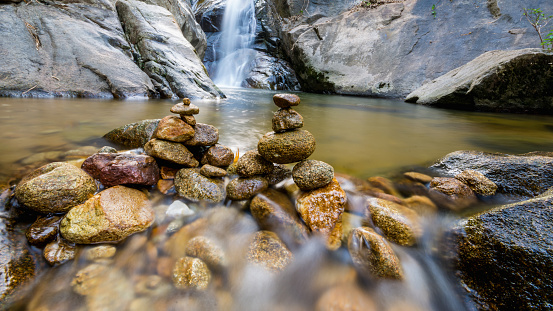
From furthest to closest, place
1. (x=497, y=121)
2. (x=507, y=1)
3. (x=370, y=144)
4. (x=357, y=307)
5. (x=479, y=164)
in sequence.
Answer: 1. (x=507, y=1)
2. (x=497, y=121)
3. (x=370, y=144)
4. (x=479, y=164)
5. (x=357, y=307)

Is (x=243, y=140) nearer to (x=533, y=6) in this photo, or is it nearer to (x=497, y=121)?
(x=497, y=121)

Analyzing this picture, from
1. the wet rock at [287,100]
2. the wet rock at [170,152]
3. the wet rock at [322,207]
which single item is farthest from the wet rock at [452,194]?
the wet rock at [170,152]

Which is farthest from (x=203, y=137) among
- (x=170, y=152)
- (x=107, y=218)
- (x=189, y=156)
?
(x=107, y=218)

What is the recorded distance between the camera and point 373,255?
5.57ft

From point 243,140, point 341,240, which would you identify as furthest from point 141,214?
point 243,140

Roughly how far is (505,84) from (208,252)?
978cm

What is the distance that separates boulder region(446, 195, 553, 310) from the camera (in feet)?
4.24

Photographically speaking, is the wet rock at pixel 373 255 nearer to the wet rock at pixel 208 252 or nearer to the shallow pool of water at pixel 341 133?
the wet rock at pixel 208 252

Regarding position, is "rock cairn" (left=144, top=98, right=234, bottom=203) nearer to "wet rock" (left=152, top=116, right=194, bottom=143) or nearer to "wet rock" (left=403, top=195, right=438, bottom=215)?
"wet rock" (left=152, top=116, right=194, bottom=143)

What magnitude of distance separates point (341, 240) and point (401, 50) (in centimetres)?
1410

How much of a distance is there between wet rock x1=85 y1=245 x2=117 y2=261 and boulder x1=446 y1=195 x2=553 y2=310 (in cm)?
246

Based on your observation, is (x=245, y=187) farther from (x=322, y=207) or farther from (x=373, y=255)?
(x=373, y=255)

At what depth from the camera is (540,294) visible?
1.25 metres

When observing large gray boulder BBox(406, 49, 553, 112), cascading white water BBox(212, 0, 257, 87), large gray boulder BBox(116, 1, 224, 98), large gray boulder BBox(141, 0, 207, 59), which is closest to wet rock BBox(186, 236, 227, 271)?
large gray boulder BBox(116, 1, 224, 98)
